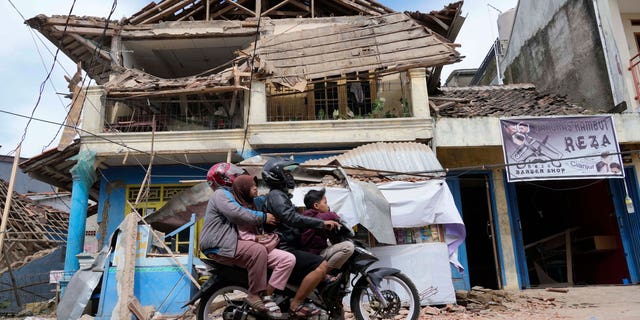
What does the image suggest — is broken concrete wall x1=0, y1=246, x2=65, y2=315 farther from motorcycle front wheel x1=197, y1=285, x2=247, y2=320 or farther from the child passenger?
the child passenger

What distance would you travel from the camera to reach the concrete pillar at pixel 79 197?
33.6 ft

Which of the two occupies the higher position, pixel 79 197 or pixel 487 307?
pixel 79 197

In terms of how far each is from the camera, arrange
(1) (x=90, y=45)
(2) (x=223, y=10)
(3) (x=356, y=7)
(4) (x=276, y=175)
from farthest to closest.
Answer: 1. (2) (x=223, y=10)
2. (3) (x=356, y=7)
3. (1) (x=90, y=45)
4. (4) (x=276, y=175)

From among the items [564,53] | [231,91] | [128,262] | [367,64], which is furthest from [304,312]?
[564,53]

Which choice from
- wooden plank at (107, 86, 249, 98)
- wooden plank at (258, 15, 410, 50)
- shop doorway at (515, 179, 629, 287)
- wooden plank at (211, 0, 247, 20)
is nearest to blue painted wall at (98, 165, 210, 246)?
wooden plank at (107, 86, 249, 98)

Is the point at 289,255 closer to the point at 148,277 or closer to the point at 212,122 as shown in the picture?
the point at 148,277

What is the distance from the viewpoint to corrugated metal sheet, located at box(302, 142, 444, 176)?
9.10 m

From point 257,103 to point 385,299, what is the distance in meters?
7.32

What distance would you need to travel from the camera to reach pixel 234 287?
171 inches

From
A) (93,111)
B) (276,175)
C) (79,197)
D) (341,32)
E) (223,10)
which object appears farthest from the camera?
(223,10)

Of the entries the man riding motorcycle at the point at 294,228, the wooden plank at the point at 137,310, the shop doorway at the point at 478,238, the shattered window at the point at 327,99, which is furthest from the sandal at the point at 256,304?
the shop doorway at the point at 478,238

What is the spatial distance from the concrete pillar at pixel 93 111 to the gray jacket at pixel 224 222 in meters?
7.82

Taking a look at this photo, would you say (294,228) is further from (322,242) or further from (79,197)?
(79,197)

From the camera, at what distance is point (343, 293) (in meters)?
4.25
